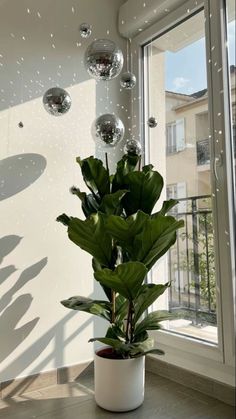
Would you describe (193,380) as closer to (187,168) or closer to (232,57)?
(187,168)

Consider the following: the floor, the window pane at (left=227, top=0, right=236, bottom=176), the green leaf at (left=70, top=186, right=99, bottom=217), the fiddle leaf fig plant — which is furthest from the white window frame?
the green leaf at (left=70, top=186, right=99, bottom=217)

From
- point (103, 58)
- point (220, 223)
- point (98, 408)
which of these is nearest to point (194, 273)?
point (220, 223)

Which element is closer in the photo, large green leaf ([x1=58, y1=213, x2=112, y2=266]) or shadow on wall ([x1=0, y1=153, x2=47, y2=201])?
→ large green leaf ([x1=58, y1=213, x2=112, y2=266])

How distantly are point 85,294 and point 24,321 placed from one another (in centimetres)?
40

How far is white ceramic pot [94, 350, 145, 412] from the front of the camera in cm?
168

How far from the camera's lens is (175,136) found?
2.26 metres

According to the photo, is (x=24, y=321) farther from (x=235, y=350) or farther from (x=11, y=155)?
(x=235, y=350)

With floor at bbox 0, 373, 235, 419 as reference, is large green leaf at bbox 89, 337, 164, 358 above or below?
above

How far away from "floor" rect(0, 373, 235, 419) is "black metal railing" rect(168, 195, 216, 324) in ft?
1.30

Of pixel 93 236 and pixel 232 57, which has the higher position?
pixel 232 57

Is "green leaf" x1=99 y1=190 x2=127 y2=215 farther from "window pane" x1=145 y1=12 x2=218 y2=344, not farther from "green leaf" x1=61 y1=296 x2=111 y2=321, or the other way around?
"window pane" x1=145 y1=12 x2=218 y2=344

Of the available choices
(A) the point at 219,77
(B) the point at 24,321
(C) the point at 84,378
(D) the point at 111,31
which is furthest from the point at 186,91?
(C) the point at 84,378

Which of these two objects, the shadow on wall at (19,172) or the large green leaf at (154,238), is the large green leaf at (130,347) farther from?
the shadow on wall at (19,172)

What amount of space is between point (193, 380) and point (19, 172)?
57.6 inches
